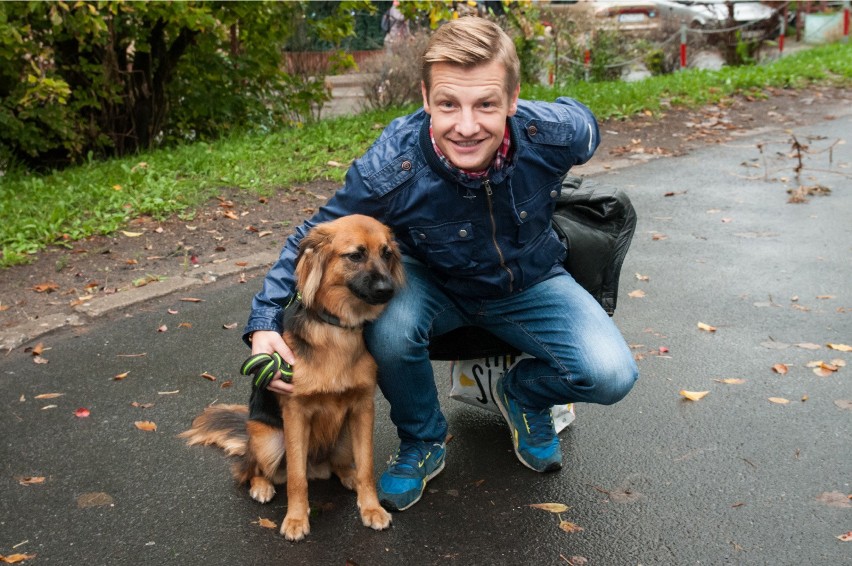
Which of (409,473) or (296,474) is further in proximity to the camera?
(409,473)

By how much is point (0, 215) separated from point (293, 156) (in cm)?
297

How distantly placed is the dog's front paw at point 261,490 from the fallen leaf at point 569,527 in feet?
3.79

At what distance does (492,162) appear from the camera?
3.45 m

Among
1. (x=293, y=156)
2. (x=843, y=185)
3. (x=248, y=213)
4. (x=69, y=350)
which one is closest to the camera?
(x=69, y=350)

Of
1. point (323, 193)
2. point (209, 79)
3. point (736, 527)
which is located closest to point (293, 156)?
point (323, 193)

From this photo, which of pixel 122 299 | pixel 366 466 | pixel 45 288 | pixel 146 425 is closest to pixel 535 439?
pixel 366 466

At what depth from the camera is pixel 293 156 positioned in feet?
30.2

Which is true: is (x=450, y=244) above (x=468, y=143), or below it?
below

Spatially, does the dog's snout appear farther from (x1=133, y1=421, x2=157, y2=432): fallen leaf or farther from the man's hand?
(x1=133, y1=421, x2=157, y2=432): fallen leaf

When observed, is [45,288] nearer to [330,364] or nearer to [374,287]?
[330,364]

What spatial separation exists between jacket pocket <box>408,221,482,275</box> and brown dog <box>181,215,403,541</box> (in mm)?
197

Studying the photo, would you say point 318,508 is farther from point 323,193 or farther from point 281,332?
point 323,193

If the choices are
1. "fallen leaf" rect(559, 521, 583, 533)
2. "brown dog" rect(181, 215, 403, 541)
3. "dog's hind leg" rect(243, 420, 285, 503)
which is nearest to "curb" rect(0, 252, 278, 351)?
"dog's hind leg" rect(243, 420, 285, 503)

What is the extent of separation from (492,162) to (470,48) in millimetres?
458
